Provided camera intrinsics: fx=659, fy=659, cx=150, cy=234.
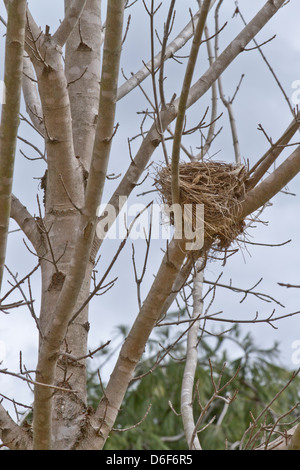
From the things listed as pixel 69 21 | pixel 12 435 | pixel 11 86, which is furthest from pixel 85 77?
pixel 12 435

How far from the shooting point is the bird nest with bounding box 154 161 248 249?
9.75ft

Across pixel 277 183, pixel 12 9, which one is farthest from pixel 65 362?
pixel 12 9

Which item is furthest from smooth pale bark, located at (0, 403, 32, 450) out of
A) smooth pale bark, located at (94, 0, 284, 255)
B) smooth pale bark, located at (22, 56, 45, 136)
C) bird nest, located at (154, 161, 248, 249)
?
Answer: smooth pale bark, located at (22, 56, 45, 136)

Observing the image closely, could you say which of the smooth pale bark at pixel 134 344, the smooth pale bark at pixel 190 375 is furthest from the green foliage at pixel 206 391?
the smooth pale bark at pixel 134 344

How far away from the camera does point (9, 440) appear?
2.79 meters

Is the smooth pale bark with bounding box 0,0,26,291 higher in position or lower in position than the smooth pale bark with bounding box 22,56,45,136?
lower

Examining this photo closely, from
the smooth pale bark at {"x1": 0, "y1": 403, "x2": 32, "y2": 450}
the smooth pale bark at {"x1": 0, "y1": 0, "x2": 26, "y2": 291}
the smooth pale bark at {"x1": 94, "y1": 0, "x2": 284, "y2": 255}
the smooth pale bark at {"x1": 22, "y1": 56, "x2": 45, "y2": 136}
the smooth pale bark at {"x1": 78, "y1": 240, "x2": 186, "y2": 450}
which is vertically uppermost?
the smooth pale bark at {"x1": 22, "y1": 56, "x2": 45, "y2": 136}

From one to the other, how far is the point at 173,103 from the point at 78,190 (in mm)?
615

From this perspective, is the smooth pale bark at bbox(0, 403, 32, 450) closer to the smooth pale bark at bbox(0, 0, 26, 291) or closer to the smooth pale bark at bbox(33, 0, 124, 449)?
the smooth pale bark at bbox(33, 0, 124, 449)

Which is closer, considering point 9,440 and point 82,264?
point 82,264

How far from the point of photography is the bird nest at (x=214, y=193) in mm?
2971

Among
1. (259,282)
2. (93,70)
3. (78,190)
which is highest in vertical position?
(93,70)
